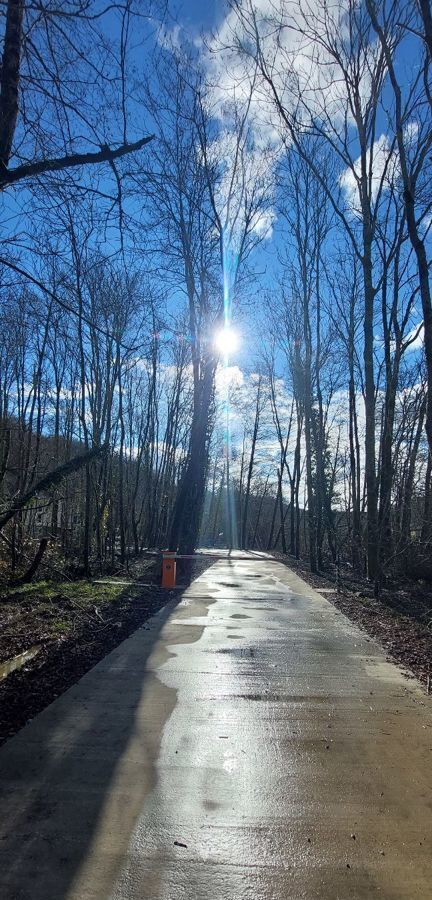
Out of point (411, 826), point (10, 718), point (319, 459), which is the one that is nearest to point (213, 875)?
point (411, 826)

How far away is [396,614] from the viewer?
921 cm

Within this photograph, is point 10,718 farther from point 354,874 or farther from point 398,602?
point 398,602

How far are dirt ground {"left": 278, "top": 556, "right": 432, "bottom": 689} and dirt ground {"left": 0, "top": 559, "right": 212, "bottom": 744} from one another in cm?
320

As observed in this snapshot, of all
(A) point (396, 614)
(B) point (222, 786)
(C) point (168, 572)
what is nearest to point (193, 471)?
(C) point (168, 572)

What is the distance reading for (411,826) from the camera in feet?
8.98

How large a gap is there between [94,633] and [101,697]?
2.50 meters

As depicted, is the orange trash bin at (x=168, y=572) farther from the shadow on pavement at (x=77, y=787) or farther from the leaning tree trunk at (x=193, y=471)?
the shadow on pavement at (x=77, y=787)

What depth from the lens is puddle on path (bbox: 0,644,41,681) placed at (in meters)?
5.02

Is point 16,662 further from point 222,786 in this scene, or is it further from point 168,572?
point 168,572

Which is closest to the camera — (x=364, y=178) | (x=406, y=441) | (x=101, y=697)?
(x=101, y=697)

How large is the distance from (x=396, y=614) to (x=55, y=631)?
222 inches

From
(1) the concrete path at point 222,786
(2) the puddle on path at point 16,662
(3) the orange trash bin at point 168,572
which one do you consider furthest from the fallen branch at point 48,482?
(1) the concrete path at point 222,786

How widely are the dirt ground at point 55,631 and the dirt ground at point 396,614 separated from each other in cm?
320

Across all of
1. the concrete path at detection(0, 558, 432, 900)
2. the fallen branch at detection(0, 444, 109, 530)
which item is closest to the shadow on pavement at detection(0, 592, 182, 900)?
the concrete path at detection(0, 558, 432, 900)
